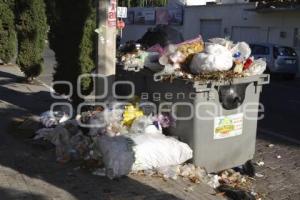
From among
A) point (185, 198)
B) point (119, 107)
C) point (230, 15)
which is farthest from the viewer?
point (230, 15)

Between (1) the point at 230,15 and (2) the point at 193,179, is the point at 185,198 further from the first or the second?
(1) the point at 230,15

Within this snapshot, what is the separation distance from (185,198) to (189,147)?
2.92ft

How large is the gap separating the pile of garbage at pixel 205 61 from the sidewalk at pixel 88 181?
128cm

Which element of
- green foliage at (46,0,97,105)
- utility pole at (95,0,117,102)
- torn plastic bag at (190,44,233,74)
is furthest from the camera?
green foliage at (46,0,97,105)

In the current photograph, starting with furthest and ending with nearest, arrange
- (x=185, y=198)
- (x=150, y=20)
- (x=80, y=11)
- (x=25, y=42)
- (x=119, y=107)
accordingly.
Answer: (x=150, y=20), (x=25, y=42), (x=80, y=11), (x=119, y=107), (x=185, y=198)

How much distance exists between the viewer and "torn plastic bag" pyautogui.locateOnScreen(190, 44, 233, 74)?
5.84m

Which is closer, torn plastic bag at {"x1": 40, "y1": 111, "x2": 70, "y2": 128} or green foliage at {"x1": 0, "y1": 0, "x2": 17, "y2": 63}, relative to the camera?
torn plastic bag at {"x1": 40, "y1": 111, "x2": 70, "y2": 128}

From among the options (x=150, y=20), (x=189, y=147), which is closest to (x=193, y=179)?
(x=189, y=147)

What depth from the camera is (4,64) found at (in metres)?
18.6

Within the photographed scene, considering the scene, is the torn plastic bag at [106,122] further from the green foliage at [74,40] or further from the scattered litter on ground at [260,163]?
the green foliage at [74,40]

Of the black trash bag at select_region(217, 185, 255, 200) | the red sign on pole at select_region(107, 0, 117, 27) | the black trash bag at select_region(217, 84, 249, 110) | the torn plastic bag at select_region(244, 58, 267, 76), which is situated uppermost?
the red sign on pole at select_region(107, 0, 117, 27)

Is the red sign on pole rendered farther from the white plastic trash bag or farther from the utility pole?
the white plastic trash bag

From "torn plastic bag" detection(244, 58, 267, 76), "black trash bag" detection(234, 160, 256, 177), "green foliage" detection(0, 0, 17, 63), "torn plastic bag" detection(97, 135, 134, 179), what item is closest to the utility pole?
"torn plastic bag" detection(97, 135, 134, 179)

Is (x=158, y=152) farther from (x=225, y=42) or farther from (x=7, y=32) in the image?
→ (x=7, y=32)
